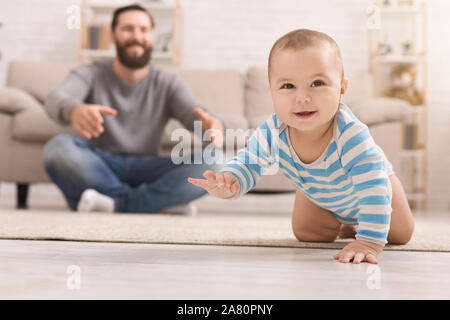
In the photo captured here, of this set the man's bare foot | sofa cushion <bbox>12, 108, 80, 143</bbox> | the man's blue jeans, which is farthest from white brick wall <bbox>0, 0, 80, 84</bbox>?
the man's bare foot

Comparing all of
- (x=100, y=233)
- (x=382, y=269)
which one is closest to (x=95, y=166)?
(x=100, y=233)

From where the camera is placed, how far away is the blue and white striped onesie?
79cm

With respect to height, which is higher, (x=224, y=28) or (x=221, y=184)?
(x=224, y=28)

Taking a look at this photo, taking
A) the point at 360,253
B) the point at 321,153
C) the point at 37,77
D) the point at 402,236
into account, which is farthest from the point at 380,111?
the point at 37,77

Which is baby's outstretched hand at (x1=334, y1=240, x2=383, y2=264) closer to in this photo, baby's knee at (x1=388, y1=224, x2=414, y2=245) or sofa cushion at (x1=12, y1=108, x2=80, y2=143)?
baby's knee at (x1=388, y1=224, x2=414, y2=245)

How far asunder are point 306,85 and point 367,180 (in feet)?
0.64

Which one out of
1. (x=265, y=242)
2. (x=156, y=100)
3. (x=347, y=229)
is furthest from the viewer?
(x=156, y=100)

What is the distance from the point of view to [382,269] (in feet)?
2.31

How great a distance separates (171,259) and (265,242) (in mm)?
280

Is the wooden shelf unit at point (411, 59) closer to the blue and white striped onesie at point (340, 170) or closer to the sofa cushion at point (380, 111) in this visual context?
the sofa cushion at point (380, 111)

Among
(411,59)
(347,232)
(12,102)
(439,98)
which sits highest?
(411,59)

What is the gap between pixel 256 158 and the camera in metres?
0.92

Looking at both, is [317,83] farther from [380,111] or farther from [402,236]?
[380,111]
